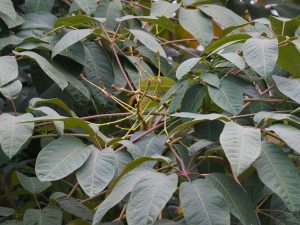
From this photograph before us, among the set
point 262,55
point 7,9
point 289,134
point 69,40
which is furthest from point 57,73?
point 289,134

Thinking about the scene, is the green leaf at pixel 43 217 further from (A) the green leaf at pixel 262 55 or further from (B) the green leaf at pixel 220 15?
(B) the green leaf at pixel 220 15

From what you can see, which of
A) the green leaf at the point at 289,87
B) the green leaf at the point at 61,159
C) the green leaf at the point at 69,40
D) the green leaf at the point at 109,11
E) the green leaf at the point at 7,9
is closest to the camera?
the green leaf at the point at 61,159

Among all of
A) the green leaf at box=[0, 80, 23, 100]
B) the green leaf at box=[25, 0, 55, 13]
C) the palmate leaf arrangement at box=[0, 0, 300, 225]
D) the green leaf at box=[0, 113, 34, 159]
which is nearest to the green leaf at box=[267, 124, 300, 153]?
the palmate leaf arrangement at box=[0, 0, 300, 225]

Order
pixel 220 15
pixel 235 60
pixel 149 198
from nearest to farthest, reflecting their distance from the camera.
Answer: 1. pixel 149 198
2. pixel 235 60
3. pixel 220 15

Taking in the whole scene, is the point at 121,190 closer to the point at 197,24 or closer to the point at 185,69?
the point at 185,69

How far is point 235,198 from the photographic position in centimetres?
90

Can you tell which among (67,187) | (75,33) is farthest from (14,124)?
(67,187)

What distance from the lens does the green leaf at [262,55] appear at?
0.99 meters

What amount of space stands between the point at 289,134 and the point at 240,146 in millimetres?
81

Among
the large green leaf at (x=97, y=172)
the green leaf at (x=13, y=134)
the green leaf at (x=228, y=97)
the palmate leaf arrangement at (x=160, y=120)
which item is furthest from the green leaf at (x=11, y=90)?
the green leaf at (x=228, y=97)

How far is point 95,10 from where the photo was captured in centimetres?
135

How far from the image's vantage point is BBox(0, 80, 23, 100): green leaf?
1104mm

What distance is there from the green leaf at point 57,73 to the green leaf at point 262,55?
0.35 meters

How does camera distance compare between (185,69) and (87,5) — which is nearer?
(185,69)
